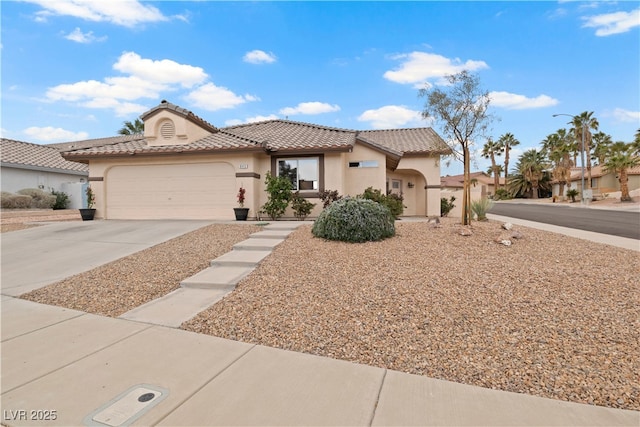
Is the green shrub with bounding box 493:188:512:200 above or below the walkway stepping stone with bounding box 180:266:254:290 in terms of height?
above

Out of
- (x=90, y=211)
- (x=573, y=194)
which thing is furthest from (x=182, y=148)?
(x=573, y=194)

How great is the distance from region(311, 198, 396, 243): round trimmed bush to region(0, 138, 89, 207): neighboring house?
21.1 metres

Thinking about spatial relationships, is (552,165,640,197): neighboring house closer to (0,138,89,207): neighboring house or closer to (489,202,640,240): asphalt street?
(489,202,640,240): asphalt street

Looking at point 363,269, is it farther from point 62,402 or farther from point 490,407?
point 62,402

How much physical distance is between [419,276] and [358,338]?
2.22 meters

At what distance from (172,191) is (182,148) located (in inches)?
83.2

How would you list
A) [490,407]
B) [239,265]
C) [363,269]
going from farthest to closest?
[239,265] → [363,269] → [490,407]

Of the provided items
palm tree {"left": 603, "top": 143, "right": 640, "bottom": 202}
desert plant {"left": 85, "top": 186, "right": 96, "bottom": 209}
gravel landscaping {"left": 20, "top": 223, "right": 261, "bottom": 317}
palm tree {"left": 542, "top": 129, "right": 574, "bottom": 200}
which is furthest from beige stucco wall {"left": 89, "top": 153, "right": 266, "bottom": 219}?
palm tree {"left": 542, "top": 129, "right": 574, "bottom": 200}

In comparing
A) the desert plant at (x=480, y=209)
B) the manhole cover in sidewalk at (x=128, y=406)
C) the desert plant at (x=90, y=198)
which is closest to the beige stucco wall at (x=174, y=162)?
the desert plant at (x=90, y=198)

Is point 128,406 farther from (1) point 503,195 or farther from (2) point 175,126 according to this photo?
(1) point 503,195

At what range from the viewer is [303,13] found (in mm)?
13000

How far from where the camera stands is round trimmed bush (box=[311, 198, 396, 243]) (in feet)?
26.7

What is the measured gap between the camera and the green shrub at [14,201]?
695 inches

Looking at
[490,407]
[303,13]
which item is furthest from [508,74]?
[490,407]
